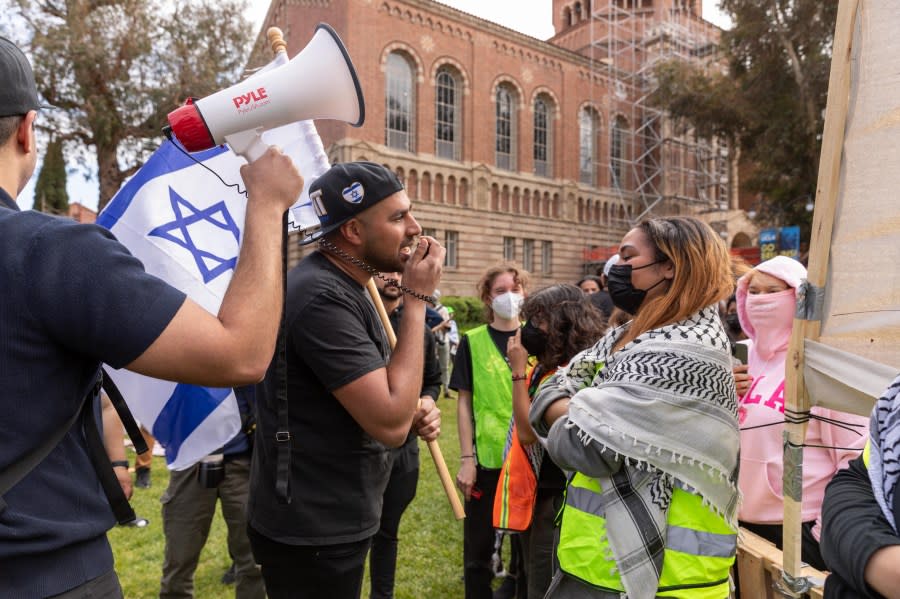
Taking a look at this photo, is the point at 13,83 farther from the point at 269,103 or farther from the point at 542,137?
the point at 542,137

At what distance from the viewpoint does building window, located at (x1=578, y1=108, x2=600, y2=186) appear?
35.1m

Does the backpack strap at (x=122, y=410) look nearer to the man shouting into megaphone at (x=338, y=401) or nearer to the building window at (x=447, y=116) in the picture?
the man shouting into megaphone at (x=338, y=401)

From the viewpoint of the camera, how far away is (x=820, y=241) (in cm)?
200

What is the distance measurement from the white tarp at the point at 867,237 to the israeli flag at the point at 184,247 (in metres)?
2.76

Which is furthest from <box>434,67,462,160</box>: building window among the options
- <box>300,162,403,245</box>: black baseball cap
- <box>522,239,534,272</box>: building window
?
<box>300,162,403,245</box>: black baseball cap

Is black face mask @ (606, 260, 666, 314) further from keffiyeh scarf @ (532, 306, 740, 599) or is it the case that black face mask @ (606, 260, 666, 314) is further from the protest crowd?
keffiyeh scarf @ (532, 306, 740, 599)

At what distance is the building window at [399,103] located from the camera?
28.4 metres

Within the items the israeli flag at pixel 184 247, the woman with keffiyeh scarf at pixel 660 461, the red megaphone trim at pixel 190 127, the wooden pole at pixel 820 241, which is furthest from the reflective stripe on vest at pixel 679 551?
the israeli flag at pixel 184 247

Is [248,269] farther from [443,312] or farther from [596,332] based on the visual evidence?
[443,312]

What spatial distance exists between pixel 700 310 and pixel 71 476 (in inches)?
75.3

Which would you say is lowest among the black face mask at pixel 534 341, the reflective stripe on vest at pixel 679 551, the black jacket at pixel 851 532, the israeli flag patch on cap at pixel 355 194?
the reflective stripe on vest at pixel 679 551

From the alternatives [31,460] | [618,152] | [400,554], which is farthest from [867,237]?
[618,152]

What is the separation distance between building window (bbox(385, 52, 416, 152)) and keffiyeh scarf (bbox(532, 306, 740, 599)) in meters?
27.5

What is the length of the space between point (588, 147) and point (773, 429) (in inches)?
1347
